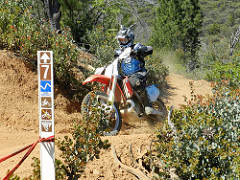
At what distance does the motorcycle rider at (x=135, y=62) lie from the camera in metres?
4.93

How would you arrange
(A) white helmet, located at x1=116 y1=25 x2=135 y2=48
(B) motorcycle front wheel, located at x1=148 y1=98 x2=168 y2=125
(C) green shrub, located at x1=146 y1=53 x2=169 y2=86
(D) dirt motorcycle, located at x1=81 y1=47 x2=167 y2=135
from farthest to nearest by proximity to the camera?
(C) green shrub, located at x1=146 y1=53 x2=169 y2=86
(B) motorcycle front wheel, located at x1=148 y1=98 x2=168 y2=125
(A) white helmet, located at x1=116 y1=25 x2=135 y2=48
(D) dirt motorcycle, located at x1=81 y1=47 x2=167 y2=135

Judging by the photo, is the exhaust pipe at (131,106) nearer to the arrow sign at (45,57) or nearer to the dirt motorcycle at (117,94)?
the dirt motorcycle at (117,94)

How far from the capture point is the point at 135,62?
5055 millimetres

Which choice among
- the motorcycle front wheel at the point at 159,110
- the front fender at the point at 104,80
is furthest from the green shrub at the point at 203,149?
the motorcycle front wheel at the point at 159,110

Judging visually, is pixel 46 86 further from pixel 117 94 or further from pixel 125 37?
pixel 125 37

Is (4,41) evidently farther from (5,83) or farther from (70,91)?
(70,91)

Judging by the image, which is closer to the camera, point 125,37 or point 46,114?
point 46,114

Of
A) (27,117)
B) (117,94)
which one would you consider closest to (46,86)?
(117,94)

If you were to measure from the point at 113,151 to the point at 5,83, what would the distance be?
324cm

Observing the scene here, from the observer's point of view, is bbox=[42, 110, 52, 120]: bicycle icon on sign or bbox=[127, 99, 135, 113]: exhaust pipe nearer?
bbox=[42, 110, 52, 120]: bicycle icon on sign

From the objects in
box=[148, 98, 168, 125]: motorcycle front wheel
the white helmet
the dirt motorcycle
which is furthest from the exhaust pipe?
the white helmet

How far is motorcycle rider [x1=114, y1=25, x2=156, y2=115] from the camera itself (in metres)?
4.93

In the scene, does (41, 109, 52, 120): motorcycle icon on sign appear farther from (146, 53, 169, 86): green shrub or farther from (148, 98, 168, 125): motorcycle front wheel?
(146, 53, 169, 86): green shrub

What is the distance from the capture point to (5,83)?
555 cm
